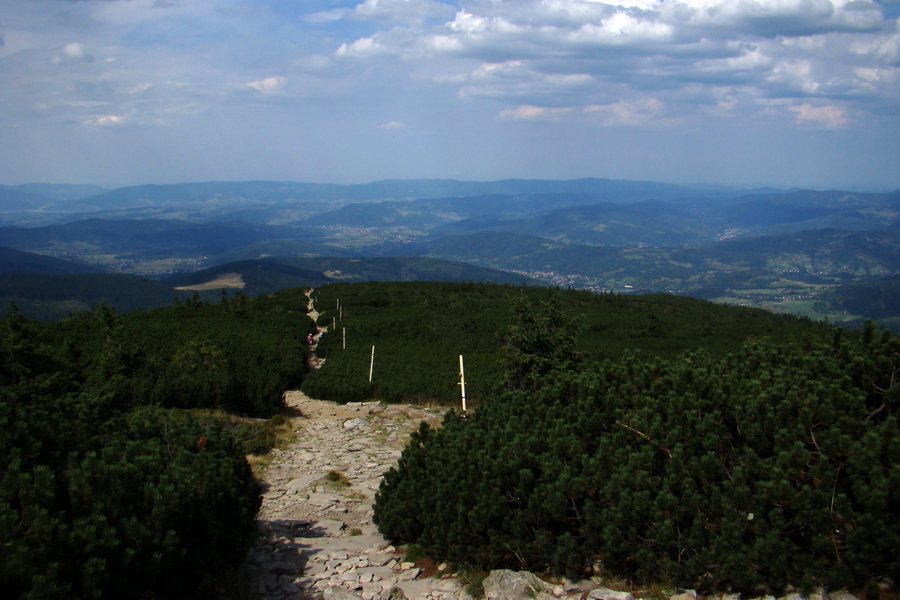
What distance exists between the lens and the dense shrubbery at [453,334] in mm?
18656

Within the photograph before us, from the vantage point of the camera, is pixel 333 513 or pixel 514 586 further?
pixel 333 513

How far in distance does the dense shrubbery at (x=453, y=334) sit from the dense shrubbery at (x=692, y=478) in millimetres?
5134

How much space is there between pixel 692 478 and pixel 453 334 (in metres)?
A: 26.4

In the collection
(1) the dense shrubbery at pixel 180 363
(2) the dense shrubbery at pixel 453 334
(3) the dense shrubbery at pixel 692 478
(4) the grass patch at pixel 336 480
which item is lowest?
Answer: (2) the dense shrubbery at pixel 453 334

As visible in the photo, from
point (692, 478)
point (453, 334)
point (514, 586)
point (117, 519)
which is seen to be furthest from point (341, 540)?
point (453, 334)

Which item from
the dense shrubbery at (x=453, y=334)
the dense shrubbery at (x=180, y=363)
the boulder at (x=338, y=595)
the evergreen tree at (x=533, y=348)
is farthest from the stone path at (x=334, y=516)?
the dense shrubbery at (x=453, y=334)

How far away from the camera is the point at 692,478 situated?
18.5ft

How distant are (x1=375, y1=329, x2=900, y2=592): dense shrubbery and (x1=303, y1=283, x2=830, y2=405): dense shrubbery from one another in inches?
202

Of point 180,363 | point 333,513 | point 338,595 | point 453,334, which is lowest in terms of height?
point 453,334

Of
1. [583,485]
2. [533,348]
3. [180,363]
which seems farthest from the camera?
[180,363]

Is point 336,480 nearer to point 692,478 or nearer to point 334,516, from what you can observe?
point 334,516

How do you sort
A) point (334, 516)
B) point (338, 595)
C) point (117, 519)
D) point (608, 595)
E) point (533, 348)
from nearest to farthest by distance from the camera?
point (117, 519) → point (608, 595) → point (338, 595) → point (334, 516) → point (533, 348)

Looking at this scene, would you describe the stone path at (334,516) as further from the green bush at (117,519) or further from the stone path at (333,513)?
the green bush at (117,519)

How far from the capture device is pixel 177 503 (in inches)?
199
